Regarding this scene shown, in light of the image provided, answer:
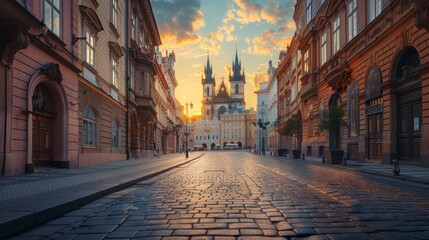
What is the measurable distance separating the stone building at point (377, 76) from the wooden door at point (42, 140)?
15.0 metres

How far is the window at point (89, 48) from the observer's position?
19845 mm

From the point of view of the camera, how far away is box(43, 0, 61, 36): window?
1461cm

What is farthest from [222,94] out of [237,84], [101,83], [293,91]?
[101,83]

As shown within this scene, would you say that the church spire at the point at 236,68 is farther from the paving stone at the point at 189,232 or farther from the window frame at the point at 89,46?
the paving stone at the point at 189,232

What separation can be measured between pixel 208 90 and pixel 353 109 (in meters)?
160

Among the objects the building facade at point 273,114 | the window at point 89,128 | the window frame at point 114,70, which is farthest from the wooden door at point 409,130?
the building facade at point 273,114

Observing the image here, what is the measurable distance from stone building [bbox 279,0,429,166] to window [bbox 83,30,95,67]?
14.9 metres

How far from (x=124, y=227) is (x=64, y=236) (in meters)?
0.79

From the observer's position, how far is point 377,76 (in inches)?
815

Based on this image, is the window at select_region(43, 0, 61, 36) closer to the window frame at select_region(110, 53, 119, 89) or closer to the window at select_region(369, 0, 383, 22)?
the window frame at select_region(110, 53, 119, 89)

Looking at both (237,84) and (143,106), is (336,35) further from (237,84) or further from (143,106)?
(237,84)

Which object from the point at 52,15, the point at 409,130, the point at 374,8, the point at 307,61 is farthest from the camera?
the point at 307,61

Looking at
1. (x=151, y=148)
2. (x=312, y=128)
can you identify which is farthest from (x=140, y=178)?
(x=151, y=148)

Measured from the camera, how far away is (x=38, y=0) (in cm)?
1353
